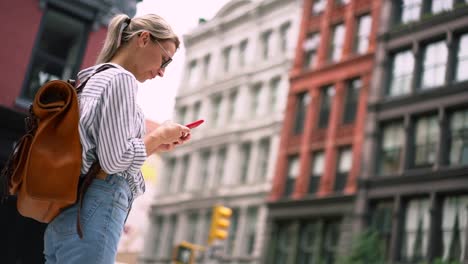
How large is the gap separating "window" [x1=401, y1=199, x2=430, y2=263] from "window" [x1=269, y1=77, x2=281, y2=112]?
1140 cm

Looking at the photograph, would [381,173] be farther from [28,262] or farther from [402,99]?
[28,262]

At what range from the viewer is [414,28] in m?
28.5

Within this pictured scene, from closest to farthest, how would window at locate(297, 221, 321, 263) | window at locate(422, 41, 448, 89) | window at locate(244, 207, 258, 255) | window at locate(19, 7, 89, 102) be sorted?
Result: window at locate(19, 7, 89, 102) < window at locate(422, 41, 448, 89) < window at locate(297, 221, 321, 263) < window at locate(244, 207, 258, 255)

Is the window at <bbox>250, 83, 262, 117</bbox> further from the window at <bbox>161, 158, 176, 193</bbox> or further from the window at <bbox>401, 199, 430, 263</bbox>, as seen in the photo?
the window at <bbox>401, 199, 430, 263</bbox>

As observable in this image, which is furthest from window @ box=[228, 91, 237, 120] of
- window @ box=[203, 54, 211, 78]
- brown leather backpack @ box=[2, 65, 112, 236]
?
brown leather backpack @ box=[2, 65, 112, 236]

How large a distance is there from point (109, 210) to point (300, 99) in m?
32.9

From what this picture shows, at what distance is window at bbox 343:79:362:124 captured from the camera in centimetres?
3134

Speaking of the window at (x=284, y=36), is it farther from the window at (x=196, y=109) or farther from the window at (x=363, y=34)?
the window at (x=196, y=109)

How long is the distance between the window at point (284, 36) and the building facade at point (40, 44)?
23.1 meters

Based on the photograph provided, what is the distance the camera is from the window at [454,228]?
24031mm

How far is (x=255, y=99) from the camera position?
38406 millimetres

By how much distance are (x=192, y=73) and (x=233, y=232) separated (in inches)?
474

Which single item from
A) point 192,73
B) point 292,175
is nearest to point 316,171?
point 292,175

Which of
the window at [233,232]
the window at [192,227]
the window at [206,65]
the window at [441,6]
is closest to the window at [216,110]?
the window at [206,65]
